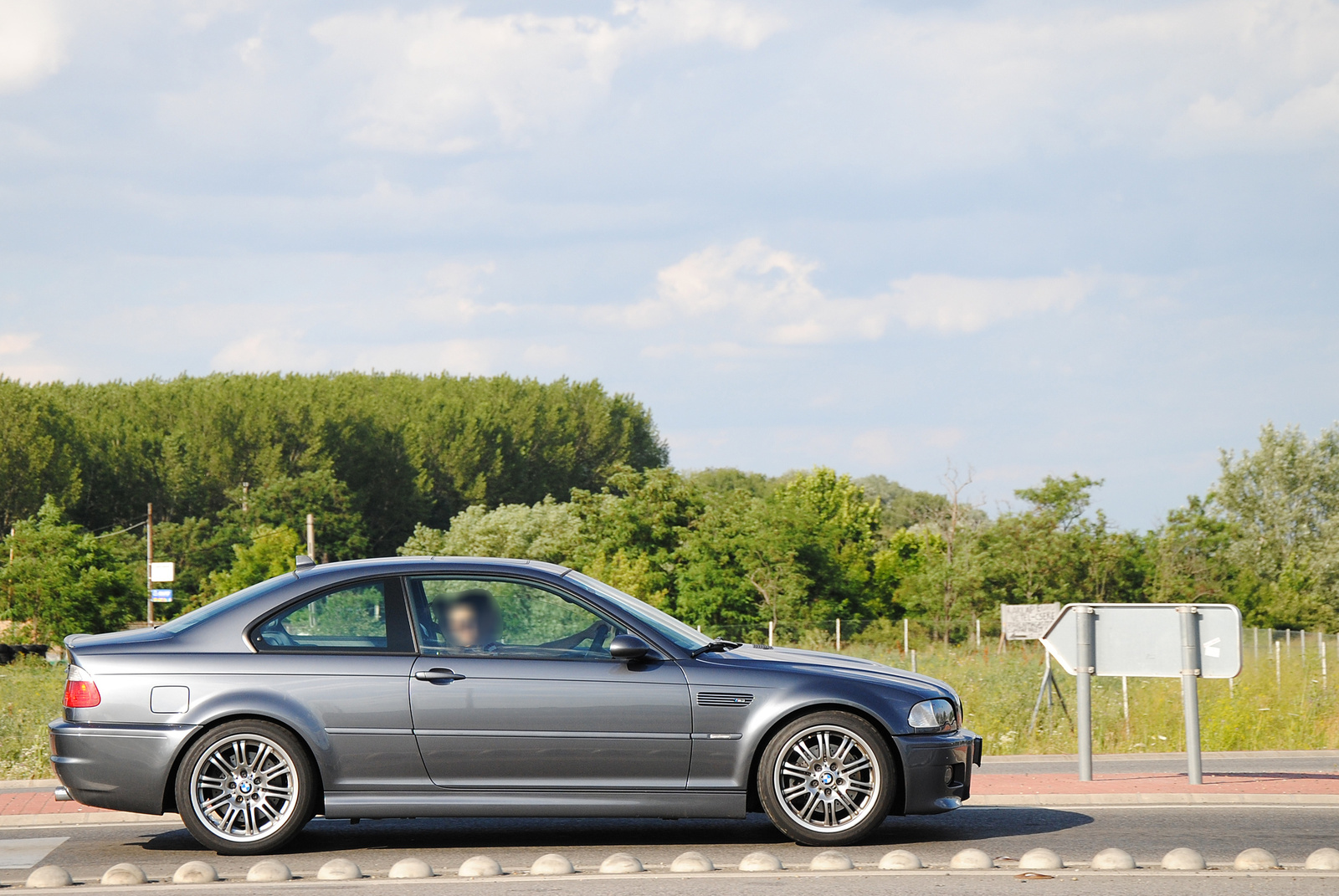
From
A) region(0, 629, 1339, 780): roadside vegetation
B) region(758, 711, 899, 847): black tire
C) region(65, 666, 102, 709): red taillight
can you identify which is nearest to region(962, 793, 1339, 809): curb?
region(758, 711, 899, 847): black tire

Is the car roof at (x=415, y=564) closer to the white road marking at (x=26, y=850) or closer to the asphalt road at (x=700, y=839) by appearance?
the asphalt road at (x=700, y=839)

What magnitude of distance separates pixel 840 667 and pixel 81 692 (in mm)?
4050

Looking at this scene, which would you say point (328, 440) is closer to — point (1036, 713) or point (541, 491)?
point (541, 491)

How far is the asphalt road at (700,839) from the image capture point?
7289 mm

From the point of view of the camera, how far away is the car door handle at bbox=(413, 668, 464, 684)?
7438 millimetres

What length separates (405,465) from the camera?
9069 cm

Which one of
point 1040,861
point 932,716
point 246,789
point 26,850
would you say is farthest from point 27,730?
point 1040,861

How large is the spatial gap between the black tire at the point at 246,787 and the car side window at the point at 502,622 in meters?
A: 0.91

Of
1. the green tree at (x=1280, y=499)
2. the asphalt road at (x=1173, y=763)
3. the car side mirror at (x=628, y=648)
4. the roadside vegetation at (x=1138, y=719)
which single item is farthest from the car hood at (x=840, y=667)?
the green tree at (x=1280, y=499)

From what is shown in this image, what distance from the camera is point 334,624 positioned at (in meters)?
7.71

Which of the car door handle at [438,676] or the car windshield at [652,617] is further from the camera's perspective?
the car windshield at [652,617]

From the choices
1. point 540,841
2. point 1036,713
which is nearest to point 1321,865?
point 540,841

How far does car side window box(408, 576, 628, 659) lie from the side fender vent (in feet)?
1.81

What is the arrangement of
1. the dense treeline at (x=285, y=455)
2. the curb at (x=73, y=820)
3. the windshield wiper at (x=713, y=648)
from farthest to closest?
the dense treeline at (x=285, y=455), the curb at (x=73, y=820), the windshield wiper at (x=713, y=648)
